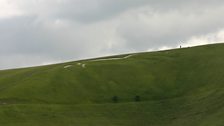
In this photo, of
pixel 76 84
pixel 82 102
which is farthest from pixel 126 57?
pixel 82 102

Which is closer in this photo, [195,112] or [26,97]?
[195,112]

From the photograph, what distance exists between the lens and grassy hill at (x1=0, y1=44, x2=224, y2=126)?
74562mm

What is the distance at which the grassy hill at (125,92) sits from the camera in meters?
74.6

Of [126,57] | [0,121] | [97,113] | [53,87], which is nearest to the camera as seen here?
[0,121]

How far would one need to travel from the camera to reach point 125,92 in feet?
305

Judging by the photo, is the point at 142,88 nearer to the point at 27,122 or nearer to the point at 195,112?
the point at 195,112

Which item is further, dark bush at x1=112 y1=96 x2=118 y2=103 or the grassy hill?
dark bush at x1=112 y1=96 x2=118 y2=103

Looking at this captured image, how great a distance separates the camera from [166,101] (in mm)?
85500

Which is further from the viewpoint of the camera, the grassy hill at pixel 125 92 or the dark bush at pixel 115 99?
the dark bush at pixel 115 99

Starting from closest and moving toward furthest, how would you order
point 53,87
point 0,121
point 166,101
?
point 0,121 < point 166,101 < point 53,87

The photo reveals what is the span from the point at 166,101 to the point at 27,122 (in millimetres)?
23846

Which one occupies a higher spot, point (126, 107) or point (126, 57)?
point (126, 57)

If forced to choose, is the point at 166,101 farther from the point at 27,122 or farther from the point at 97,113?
the point at 27,122

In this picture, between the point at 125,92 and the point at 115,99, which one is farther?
the point at 125,92
